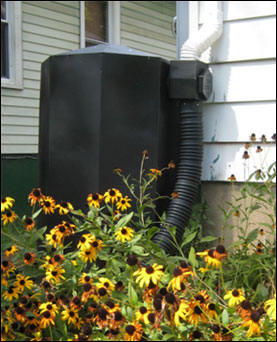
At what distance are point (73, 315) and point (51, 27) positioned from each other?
5.10 m

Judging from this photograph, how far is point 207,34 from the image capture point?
2906 mm

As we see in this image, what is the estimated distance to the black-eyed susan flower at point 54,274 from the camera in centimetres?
164

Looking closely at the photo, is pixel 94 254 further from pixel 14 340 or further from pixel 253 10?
pixel 253 10

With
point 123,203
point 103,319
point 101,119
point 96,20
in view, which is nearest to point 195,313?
point 103,319

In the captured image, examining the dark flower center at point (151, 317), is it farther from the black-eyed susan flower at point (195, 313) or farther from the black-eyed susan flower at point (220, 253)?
the black-eyed susan flower at point (220, 253)

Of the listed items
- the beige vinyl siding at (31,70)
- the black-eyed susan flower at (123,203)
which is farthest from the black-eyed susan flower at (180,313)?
the beige vinyl siding at (31,70)

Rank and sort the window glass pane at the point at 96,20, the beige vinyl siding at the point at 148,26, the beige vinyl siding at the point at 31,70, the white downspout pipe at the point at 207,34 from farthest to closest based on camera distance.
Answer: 1. the beige vinyl siding at the point at 148,26
2. the window glass pane at the point at 96,20
3. the beige vinyl siding at the point at 31,70
4. the white downspout pipe at the point at 207,34

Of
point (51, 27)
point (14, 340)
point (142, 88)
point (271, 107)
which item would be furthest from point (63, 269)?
point (51, 27)

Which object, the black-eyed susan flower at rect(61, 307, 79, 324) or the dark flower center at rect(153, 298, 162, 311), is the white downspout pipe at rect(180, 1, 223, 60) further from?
the dark flower center at rect(153, 298, 162, 311)

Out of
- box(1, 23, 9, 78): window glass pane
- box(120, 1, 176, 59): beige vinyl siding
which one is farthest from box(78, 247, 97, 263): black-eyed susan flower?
box(120, 1, 176, 59): beige vinyl siding

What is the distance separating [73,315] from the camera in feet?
5.39

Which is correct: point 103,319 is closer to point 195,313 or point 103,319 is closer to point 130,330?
point 130,330

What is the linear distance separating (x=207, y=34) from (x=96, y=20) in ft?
14.9

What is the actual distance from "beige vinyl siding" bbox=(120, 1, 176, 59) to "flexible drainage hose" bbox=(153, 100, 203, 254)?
4667 mm
